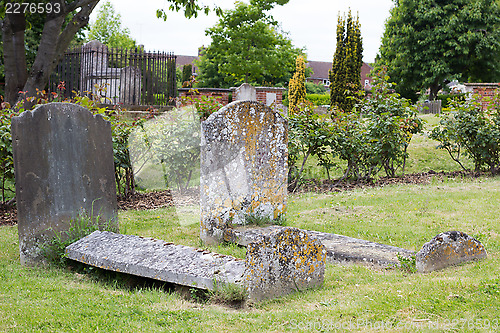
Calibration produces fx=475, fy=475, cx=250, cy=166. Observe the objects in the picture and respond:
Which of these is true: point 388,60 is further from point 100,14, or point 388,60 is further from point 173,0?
point 100,14

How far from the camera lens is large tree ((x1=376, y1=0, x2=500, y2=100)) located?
32750 mm

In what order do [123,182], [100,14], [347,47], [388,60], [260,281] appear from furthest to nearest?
1. [100,14]
2. [388,60]
3. [347,47]
4. [123,182]
5. [260,281]

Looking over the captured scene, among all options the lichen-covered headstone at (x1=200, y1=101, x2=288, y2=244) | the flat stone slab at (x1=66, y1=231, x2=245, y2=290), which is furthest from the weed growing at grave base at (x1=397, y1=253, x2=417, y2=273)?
the lichen-covered headstone at (x1=200, y1=101, x2=288, y2=244)

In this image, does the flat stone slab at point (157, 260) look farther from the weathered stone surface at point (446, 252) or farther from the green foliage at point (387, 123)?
the green foliage at point (387, 123)

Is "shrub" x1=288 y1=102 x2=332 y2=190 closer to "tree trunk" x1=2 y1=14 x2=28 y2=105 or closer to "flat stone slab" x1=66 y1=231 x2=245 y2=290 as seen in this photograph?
"flat stone slab" x1=66 y1=231 x2=245 y2=290

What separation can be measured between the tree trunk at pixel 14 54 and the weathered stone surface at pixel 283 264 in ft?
29.5

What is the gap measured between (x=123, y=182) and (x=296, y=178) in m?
3.63

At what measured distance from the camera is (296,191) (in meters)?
10.2

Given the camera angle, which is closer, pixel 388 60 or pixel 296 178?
pixel 296 178

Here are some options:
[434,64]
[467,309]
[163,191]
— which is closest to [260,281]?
[467,309]

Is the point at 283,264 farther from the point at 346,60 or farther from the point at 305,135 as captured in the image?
the point at 346,60

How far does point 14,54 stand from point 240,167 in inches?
290

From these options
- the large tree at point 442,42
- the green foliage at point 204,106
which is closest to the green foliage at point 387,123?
the green foliage at point 204,106

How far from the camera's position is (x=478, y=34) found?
106ft
